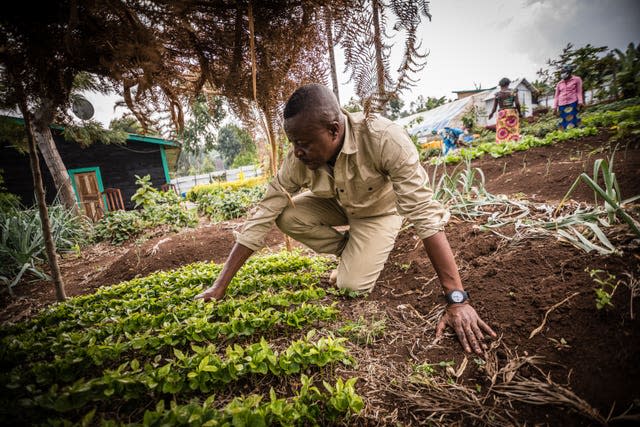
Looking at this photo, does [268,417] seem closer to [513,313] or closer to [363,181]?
[513,313]

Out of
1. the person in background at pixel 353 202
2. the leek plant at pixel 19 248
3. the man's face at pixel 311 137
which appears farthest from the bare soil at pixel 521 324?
the leek plant at pixel 19 248

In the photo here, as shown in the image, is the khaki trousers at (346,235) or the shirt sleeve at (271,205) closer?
the shirt sleeve at (271,205)

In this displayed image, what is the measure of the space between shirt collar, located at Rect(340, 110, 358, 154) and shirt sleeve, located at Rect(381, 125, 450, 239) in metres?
0.25

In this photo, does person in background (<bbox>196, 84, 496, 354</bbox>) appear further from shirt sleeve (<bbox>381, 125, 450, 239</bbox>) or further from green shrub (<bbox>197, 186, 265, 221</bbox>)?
green shrub (<bbox>197, 186, 265, 221</bbox>)

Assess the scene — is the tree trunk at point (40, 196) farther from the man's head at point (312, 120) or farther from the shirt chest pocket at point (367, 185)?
the shirt chest pocket at point (367, 185)

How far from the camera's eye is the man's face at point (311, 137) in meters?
1.82

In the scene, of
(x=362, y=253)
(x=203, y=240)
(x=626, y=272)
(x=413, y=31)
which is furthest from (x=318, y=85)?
(x=203, y=240)

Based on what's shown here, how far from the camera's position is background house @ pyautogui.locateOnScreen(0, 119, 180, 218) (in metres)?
10.3

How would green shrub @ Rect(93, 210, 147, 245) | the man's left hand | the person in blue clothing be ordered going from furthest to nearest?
the person in blue clothing → green shrub @ Rect(93, 210, 147, 245) → the man's left hand

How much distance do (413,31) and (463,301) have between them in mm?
1458

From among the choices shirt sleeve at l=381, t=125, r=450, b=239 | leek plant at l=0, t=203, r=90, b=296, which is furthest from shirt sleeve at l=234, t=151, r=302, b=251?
leek plant at l=0, t=203, r=90, b=296

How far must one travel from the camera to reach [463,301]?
167 cm

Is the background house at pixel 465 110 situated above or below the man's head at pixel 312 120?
above

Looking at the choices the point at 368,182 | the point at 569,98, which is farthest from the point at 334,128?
the point at 569,98
